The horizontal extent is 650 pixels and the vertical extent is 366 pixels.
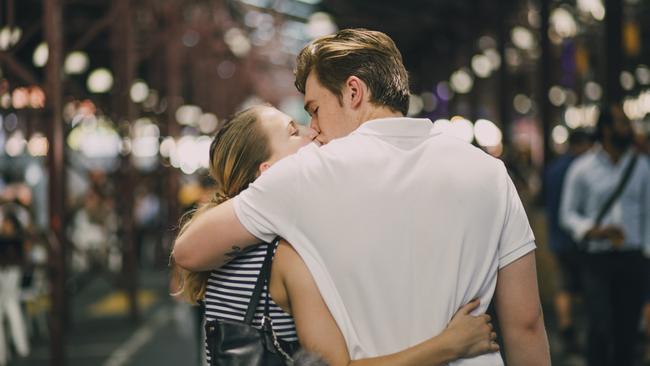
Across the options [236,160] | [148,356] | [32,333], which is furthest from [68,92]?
[236,160]

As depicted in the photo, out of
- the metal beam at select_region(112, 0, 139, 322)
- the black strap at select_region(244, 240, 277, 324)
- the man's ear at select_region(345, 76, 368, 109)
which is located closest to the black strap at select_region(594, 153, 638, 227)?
the man's ear at select_region(345, 76, 368, 109)

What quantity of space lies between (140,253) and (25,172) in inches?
287

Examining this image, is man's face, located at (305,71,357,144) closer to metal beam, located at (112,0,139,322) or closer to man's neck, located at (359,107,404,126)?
man's neck, located at (359,107,404,126)

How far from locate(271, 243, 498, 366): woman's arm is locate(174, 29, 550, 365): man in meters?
0.02

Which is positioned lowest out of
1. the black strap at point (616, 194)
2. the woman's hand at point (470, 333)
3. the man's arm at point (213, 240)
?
the black strap at point (616, 194)

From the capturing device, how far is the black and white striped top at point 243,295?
2.53 m

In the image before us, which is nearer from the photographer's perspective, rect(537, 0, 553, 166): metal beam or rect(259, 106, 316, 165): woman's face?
rect(259, 106, 316, 165): woman's face

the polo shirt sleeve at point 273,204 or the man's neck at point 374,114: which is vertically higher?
the man's neck at point 374,114

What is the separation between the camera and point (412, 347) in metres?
2.49

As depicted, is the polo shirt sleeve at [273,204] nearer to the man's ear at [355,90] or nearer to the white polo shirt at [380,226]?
the white polo shirt at [380,226]

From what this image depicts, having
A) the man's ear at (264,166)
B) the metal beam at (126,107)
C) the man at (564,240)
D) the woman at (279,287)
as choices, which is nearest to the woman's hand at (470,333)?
the woman at (279,287)

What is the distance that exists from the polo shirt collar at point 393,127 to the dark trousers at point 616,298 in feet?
15.5

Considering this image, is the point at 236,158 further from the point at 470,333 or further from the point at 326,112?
the point at 470,333

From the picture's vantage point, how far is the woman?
8.07 feet
